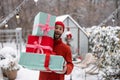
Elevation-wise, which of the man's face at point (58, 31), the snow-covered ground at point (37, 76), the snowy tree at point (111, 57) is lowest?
the snow-covered ground at point (37, 76)

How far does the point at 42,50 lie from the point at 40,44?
6 cm

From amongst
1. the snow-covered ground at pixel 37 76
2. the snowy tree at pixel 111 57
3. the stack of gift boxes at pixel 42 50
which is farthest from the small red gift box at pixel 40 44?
the snow-covered ground at pixel 37 76

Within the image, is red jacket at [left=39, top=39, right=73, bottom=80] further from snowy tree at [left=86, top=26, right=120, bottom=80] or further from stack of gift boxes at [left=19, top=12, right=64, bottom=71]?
snowy tree at [left=86, top=26, right=120, bottom=80]

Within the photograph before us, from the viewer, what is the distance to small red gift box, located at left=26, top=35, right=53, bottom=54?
1808 mm

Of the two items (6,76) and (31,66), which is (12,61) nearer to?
(6,76)

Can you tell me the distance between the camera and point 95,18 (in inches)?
532

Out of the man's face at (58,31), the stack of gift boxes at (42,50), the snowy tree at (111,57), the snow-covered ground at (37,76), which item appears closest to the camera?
the stack of gift boxes at (42,50)

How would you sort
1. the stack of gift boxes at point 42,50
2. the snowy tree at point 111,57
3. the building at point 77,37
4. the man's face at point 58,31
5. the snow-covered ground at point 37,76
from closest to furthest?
1. the stack of gift boxes at point 42,50
2. the man's face at point 58,31
3. the snowy tree at point 111,57
4. the snow-covered ground at point 37,76
5. the building at point 77,37

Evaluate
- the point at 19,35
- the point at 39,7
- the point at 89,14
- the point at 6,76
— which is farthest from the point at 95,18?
the point at 6,76

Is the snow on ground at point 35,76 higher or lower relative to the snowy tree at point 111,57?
lower

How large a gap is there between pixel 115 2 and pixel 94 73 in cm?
879

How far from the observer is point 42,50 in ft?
5.90

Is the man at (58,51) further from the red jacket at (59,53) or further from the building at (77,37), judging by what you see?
the building at (77,37)

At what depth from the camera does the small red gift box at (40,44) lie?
1.81m
